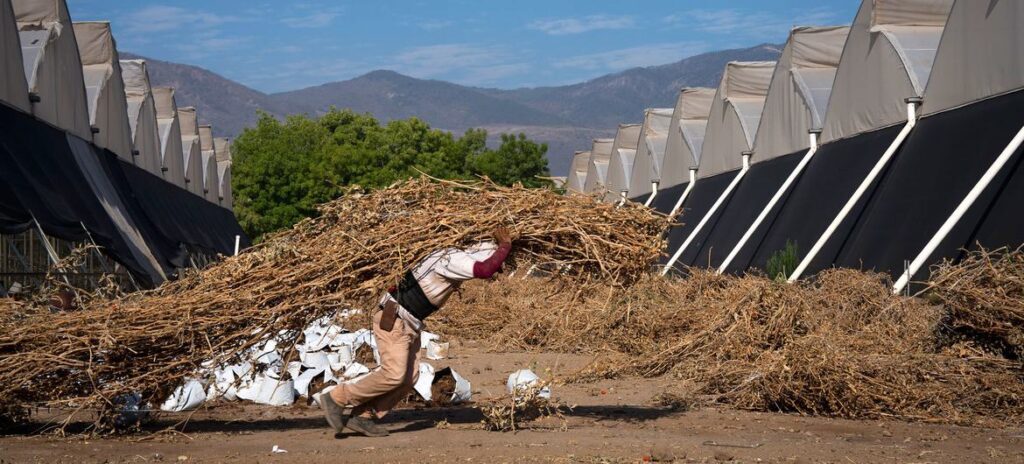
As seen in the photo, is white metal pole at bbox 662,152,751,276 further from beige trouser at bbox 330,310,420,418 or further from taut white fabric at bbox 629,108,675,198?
beige trouser at bbox 330,310,420,418

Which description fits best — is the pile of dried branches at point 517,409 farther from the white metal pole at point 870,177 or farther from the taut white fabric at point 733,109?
the taut white fabric at point 733,109

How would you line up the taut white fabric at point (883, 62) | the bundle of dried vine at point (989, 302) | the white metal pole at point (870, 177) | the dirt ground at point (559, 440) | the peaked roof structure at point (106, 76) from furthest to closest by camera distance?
the peaked roof structure at point (106, 76), the taut white fabric at point (883, 62), the white metal pole at point (870, 177), the bundle of dried vine at point (989, 302), the dirt ground at point (559, 440)

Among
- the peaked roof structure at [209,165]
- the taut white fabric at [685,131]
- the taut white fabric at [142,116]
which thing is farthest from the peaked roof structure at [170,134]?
the taut white fabric at [685,131]

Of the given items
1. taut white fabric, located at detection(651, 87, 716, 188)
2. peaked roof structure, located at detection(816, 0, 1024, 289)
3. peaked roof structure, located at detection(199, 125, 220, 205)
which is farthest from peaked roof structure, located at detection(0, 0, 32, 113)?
peaked roof structure, located at detection(199, 125, 220, 205)

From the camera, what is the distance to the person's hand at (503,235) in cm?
830

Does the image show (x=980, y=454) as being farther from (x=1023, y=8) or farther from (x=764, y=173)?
(x=764, y=173)

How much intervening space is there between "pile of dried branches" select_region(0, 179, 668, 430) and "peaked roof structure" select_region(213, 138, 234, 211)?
53957mm

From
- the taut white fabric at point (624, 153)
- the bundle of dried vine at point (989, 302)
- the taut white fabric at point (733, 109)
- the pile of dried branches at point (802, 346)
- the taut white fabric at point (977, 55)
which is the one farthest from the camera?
the taut white fabric at point (624, 153)

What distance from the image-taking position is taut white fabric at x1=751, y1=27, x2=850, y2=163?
27375mm

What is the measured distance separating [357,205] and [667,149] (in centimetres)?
3459

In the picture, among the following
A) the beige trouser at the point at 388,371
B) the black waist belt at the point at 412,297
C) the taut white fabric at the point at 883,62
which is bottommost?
the beige trouser at the point at 388,371

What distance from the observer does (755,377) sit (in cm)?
A: 982

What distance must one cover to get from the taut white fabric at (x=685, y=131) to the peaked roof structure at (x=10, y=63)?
24373 millimetres

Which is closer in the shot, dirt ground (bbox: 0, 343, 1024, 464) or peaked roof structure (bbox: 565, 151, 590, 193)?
dirt ground (bbox: 0, 343, 1024, 464)
